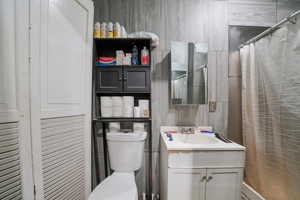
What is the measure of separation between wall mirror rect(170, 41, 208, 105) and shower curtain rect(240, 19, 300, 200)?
18.1 inches

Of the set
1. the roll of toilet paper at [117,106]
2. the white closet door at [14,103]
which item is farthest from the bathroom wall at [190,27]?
the white closet door at [14,103]

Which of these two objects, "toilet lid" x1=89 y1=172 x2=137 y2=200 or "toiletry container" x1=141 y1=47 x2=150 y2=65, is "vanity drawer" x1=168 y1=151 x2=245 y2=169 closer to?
"toilet lid" x1=89 y1=172 x2=137 y2=200

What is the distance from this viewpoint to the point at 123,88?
1216 mm

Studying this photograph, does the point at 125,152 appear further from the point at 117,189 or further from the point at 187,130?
the point at 187,130

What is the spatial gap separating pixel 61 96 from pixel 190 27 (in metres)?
1.44

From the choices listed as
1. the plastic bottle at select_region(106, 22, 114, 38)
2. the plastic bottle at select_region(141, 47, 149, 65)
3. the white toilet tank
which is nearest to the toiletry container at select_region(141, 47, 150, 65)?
the plastic bottle at select_region(141, 47, 149, 65)

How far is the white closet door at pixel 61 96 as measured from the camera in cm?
72

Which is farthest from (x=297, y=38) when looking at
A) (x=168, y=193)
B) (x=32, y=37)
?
(x=32, y=37)

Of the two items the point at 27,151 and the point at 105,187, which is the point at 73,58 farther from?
the point at 105,187

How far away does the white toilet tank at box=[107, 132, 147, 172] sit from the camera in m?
1.19

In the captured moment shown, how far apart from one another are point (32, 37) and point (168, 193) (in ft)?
4.53

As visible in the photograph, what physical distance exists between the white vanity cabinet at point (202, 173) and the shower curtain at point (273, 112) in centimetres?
37

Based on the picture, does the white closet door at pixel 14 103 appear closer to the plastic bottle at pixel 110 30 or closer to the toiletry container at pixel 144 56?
the plastic bottle at pixel 110 30

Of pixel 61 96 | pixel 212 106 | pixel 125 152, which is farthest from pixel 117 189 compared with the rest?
pixel 212 106
